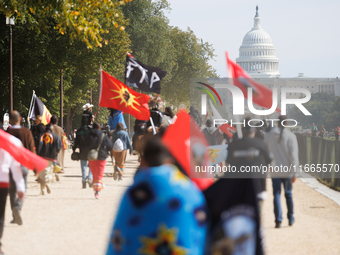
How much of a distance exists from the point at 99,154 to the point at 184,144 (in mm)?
9288

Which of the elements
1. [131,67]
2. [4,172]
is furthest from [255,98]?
[131,67]

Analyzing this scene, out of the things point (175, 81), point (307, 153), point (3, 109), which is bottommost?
point (307, 153)

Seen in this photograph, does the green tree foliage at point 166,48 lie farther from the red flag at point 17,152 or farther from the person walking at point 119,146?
the red flag at point 17,152

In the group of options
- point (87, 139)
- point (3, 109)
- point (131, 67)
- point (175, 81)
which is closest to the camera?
point (87, 139)

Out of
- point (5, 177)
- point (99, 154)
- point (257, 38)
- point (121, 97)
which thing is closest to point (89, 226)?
point (5, 177)

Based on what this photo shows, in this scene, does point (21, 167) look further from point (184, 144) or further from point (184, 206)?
point (184, 206)

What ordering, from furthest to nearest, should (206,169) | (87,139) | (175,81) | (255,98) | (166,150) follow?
(175,81), (87,139), (255,98), (206,169), (166,150)

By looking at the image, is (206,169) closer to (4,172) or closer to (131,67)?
(4,172)

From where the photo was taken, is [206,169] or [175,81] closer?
[206,169]

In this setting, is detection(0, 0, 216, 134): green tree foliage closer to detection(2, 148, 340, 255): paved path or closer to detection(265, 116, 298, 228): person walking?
detection(2, 148, 340, 255): paved path

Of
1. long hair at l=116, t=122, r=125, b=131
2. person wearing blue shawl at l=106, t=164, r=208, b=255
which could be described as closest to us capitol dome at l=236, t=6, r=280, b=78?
long hair at l=116, t=122, r=125, b=131

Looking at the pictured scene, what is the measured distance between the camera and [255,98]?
4875 millimetres

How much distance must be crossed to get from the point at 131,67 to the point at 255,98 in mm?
11577

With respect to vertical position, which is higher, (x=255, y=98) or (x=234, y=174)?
(x=255, y=98)
